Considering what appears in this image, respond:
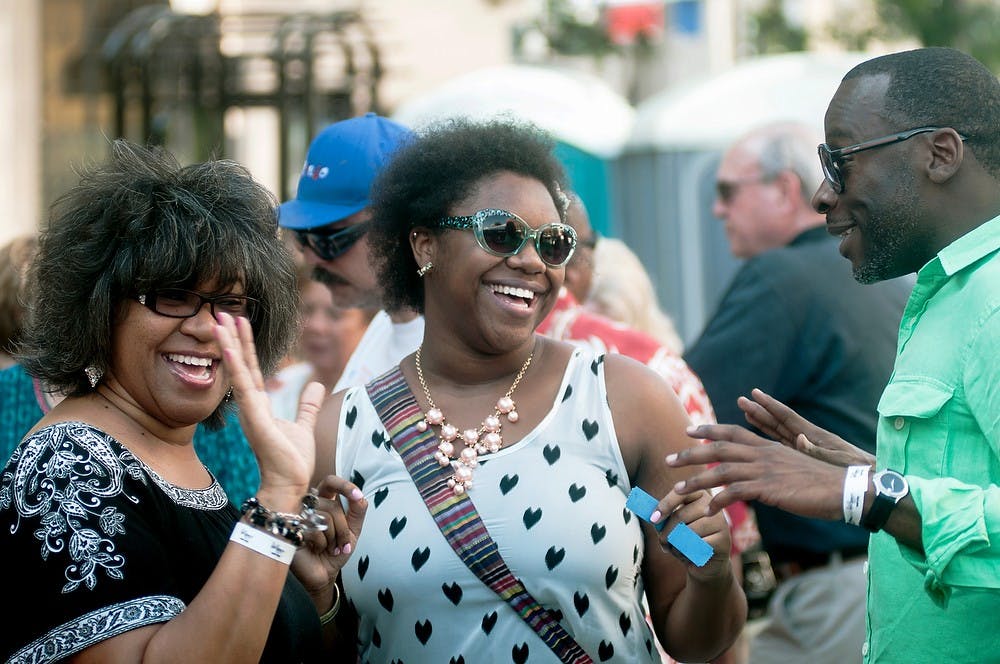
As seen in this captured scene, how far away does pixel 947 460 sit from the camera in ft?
8.27

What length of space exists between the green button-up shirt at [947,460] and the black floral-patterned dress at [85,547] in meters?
1.39

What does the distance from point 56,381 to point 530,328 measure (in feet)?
3.67

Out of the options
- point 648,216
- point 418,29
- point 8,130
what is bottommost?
point 648,216

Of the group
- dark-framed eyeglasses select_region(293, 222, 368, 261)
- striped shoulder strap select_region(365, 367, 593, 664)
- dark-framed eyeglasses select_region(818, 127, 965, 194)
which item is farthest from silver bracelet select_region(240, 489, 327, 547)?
dark-framed eyeglasses select_region(293, 222, 368, 261)

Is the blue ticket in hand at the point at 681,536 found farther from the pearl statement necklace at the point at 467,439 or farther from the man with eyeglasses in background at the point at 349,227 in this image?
the man with eyeglasses in background at the point at 349,227

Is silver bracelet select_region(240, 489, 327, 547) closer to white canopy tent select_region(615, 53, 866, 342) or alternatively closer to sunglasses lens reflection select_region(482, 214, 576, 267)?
sunglasses lens reflection select_region(482, 214, 576, 267)

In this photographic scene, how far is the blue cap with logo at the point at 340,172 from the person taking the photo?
4.18 meters

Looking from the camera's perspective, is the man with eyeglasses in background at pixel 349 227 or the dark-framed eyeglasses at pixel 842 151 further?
the man with eyeglasses in background at pixel 349 227

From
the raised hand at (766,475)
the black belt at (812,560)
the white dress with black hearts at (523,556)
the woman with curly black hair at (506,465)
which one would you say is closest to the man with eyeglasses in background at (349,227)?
the woman with curly black hair at (506,465)

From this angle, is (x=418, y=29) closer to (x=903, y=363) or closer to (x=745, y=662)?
(x=745, y=662)

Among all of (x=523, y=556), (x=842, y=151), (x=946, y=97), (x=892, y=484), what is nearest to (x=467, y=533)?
(x=523, y=556)

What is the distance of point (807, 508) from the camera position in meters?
2.39

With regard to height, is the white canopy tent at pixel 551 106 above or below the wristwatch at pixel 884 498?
above

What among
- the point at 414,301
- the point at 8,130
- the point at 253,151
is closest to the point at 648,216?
the point at 253,151
